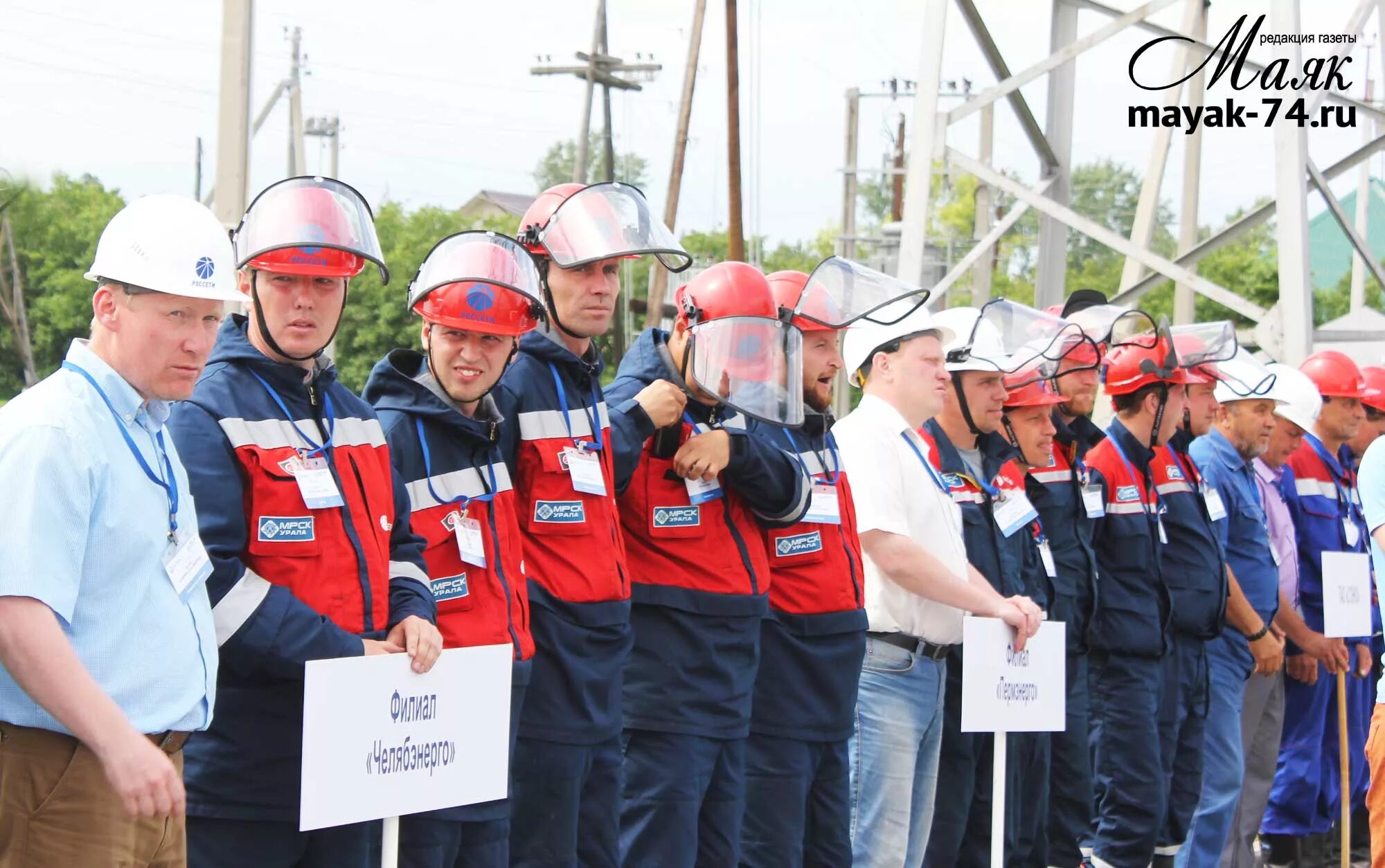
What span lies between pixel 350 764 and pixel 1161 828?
472 centimetres

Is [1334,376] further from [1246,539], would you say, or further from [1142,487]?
[1142,487]

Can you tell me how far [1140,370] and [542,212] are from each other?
11.6 ft

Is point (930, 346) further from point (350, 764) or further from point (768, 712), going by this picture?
point (350, 764)

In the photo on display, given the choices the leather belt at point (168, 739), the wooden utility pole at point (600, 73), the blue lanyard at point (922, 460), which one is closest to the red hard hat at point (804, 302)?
the blue lanyard at point (922, 460)

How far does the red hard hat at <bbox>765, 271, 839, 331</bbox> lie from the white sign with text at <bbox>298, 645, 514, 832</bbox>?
1933mm

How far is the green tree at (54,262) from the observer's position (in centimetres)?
2436

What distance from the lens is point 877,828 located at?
17.8 ft

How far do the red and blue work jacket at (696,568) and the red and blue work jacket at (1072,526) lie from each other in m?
2.14

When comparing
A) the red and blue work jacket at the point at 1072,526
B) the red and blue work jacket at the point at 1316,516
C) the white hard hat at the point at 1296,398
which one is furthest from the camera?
the red and blue work jacket at the point at 1316,516

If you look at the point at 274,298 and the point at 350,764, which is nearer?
the point at 350,764

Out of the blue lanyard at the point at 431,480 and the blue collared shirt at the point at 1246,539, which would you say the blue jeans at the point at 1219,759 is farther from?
the blue lanyard at the point at 431,480

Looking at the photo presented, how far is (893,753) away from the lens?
5.45m

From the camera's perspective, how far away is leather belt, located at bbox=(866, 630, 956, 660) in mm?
5602

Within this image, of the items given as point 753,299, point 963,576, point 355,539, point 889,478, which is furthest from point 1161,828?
point 355,539
